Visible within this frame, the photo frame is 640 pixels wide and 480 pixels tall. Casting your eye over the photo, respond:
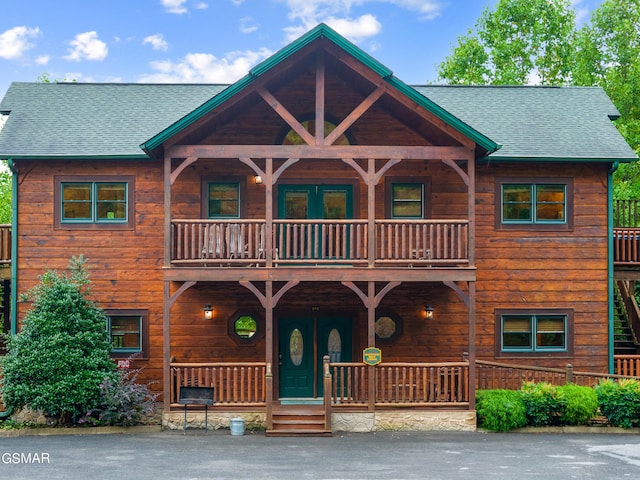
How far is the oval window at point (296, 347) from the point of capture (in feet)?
58.3

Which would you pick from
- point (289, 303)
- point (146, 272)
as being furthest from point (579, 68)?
point (146, 272)

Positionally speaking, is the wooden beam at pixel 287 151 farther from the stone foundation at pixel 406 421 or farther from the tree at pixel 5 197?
the tree at pixel 5 197

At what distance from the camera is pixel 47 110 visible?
1886 cm

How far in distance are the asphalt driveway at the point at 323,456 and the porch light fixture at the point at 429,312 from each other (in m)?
3.20

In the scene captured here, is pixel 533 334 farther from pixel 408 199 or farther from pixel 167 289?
pixel 167 289

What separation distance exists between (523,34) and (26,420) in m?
30.4

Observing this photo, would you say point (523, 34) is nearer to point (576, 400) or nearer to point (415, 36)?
point (576, 400)

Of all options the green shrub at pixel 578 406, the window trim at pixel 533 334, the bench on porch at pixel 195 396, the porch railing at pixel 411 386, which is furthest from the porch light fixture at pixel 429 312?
the bench on porch at pixel 195 396

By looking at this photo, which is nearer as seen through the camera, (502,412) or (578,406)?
(502,412)

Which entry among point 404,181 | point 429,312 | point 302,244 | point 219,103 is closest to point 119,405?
point 302,244

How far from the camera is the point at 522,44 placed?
36.3 meters

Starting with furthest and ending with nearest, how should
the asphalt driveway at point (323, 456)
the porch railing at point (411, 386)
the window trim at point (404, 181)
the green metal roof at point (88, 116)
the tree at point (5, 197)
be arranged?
the tree at point (5, 197)
the window trim at point (404, 181)
the green metal roof at point (88, 116)
the porch railing at point (411, 386)
the asphalt driveway at point (323, 456)

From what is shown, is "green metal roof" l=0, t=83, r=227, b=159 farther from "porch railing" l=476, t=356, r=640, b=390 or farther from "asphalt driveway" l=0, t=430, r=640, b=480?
"porch railing" l=476, t=356, r=640, b=390

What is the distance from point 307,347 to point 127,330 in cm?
440
